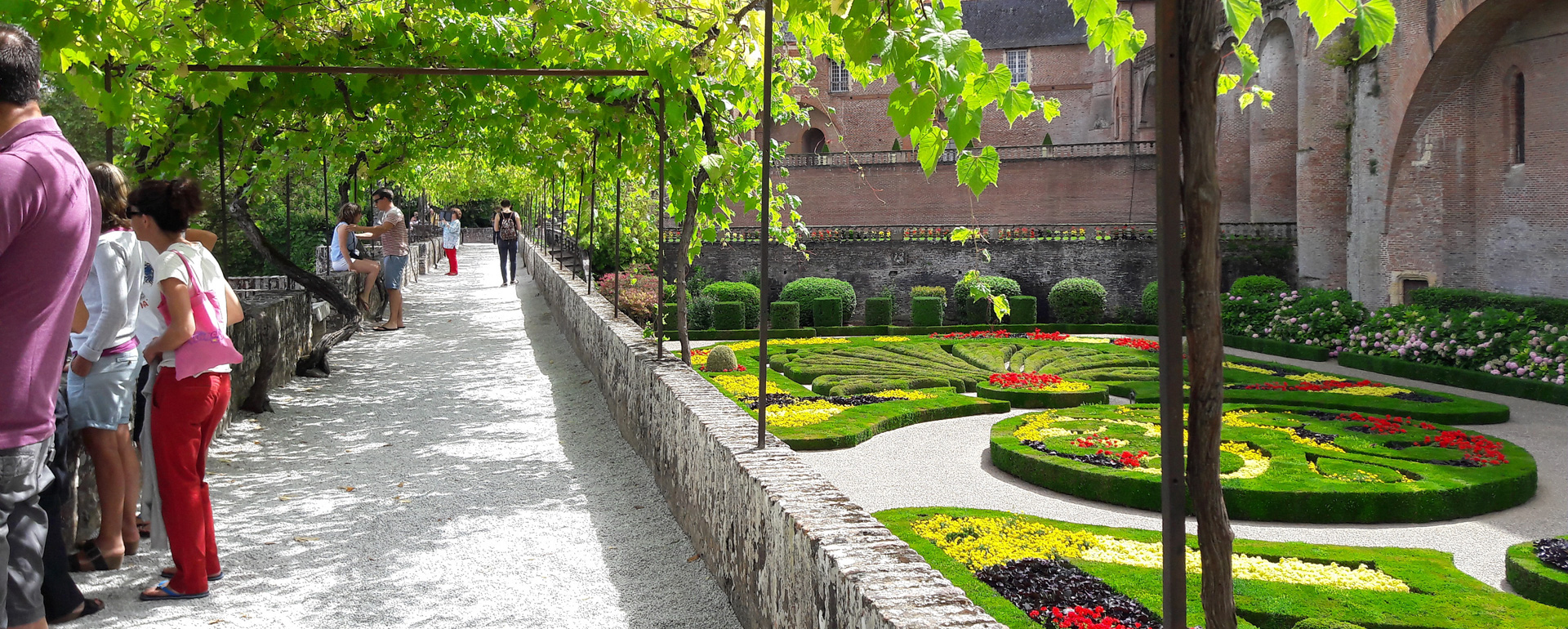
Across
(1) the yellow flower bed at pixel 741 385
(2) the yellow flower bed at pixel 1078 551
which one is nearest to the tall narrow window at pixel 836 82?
(1) the yellow flower bed at pixel 741 385

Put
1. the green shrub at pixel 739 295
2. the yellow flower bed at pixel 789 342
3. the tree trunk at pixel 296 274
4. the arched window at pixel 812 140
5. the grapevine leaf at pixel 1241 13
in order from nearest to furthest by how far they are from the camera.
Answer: the grapevine leaf at pixel 1241 13
the tree trunk at pixel 296 274
the yellow flower bed at pixel 789 342
the green shrub at pixel 739 295
the arched window at pixel 812 140

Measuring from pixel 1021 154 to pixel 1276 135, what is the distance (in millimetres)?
11515

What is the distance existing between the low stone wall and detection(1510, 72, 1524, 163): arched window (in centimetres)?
1840

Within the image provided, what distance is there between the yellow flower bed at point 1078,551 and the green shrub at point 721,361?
8033 millimetres

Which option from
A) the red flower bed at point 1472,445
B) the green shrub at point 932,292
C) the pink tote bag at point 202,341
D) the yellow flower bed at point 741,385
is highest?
the pink tote bag at point 202,341

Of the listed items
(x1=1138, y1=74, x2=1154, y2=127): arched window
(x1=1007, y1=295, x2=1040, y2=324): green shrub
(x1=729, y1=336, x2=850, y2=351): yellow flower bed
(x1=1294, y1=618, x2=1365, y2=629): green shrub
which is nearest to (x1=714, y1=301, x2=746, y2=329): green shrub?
(x1=729, y1=336, x2=850, y2=351): yellow flower bed

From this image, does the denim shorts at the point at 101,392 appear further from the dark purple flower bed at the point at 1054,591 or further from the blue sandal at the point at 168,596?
the dark purple flower bed at the point at 1054,591

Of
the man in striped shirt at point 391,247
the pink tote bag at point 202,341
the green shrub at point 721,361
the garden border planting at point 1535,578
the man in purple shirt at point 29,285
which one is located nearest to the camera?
the man in purple shirt at point 29,285

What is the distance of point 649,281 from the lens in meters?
19.2

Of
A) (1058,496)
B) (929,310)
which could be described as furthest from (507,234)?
(1058,496)

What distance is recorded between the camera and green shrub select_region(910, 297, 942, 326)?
25781mm

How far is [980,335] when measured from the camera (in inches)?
886

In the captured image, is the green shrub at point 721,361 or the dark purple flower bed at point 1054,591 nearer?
the dark purple flower bed at point 1054,591

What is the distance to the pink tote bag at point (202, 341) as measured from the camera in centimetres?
425
